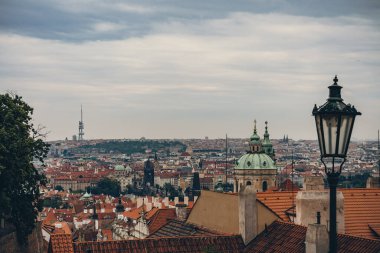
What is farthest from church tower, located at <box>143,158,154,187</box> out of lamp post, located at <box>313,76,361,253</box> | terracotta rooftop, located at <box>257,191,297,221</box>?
lamp post, located at <box>313,76,361,253</box>

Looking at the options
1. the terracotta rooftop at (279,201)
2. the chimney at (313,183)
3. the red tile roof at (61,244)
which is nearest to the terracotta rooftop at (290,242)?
the chimney at (313,183)

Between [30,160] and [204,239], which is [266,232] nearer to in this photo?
[204,239]

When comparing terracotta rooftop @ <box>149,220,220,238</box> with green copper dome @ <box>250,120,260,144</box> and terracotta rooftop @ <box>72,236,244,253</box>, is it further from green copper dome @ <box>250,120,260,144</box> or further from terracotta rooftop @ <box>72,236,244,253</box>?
green copper dome @ <box>250,120,260,144</box>

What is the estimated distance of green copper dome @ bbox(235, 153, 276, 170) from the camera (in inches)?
3063

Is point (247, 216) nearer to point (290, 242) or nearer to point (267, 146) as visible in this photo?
point (290, 242)

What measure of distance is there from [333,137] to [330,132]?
0.06 m

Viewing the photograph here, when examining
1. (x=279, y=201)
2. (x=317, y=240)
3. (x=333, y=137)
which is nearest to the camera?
(x=333, y=137)

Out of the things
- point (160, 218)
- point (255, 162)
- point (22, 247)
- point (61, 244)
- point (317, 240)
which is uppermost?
point (255, 162)

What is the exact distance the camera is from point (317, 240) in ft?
62.8

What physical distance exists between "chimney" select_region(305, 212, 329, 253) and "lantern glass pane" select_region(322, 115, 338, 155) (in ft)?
39.3

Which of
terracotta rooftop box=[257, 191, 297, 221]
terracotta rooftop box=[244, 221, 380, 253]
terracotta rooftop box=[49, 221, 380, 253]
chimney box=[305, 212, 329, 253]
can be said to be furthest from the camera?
terracotta rooftop box=[257, 191, 297, 221]

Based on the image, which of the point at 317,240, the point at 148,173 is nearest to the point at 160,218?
the point at 317,240

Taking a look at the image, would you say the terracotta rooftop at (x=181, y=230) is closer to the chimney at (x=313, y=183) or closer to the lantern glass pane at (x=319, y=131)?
the chimney at (x=313, y=183)

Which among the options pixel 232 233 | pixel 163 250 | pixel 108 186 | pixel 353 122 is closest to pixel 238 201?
pixel 232 233
